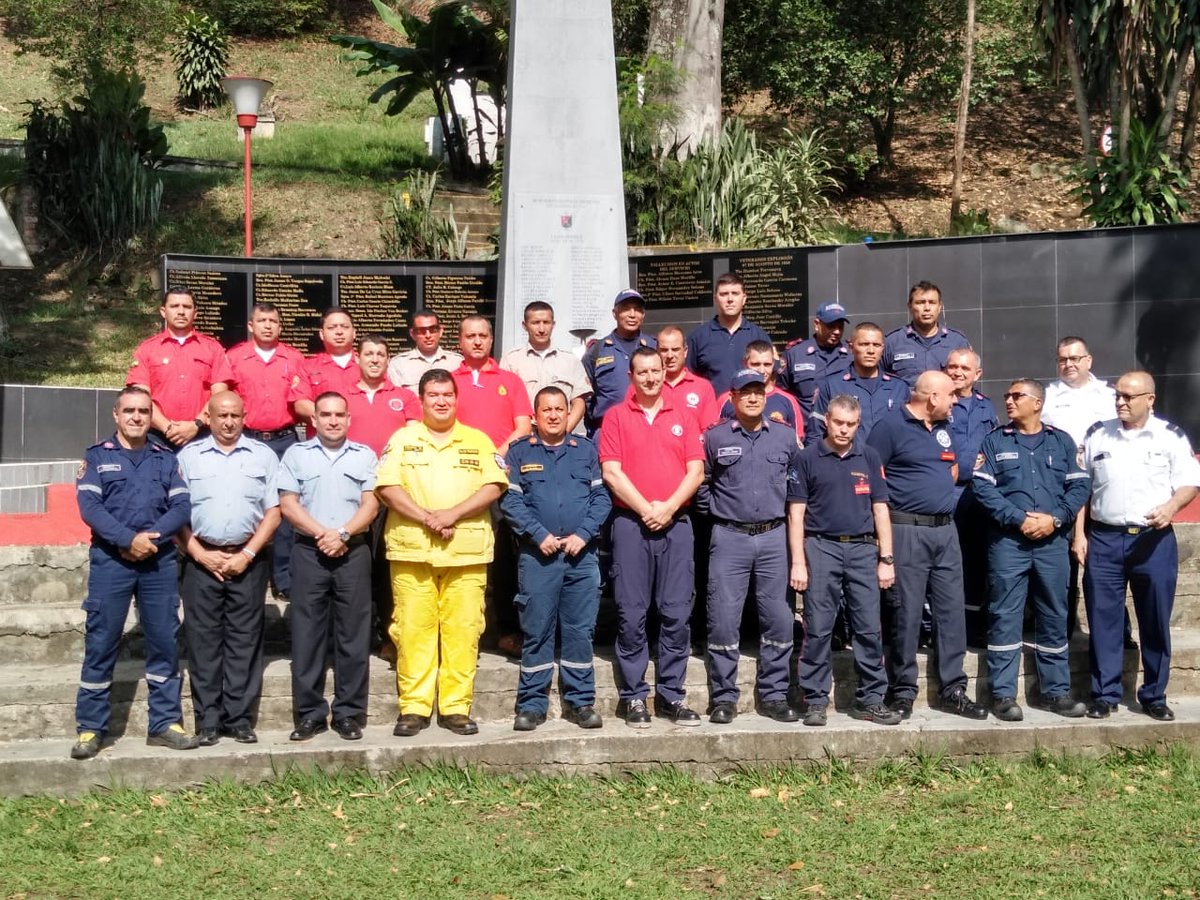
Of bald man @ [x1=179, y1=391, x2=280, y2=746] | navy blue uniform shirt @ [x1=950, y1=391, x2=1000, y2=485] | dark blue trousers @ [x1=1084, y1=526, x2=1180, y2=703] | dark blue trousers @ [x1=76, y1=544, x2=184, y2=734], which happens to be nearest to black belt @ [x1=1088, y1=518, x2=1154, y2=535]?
dark blue trousers @ [x1=1084, y1=526, x2=1180, y2=703]

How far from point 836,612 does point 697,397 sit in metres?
1.56

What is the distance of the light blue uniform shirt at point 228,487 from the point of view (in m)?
6.56

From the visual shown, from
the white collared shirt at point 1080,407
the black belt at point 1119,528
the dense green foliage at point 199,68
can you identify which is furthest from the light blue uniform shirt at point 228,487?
the dense green foliage at point 199,68

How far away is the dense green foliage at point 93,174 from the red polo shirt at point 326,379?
455 inches

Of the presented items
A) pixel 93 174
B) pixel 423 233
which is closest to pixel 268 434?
pixel 423 233

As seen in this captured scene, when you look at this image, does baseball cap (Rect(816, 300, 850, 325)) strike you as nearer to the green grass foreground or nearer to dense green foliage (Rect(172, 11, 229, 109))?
the green grass foreground

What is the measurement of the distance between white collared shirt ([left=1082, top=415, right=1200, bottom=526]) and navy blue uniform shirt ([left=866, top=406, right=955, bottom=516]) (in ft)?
2.70

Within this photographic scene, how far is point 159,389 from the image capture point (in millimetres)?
8086

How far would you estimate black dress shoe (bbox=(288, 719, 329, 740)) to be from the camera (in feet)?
21.3

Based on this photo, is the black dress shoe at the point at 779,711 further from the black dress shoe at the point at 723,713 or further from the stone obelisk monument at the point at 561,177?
the stone obelisk monument at the point at 561,177

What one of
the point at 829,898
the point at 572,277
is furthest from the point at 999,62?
the point at 829,898

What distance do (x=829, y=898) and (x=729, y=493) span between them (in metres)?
2.36

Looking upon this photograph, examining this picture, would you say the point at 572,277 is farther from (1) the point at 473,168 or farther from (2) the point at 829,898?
(1) the point at 473,168

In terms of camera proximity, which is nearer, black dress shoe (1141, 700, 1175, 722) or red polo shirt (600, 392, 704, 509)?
black dress shoe (1141, 700, 1175, 722)
